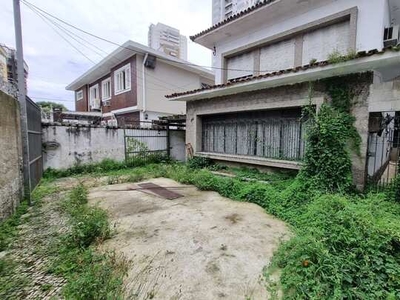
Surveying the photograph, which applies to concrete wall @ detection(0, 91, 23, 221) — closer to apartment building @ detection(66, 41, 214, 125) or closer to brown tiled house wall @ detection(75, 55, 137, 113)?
apartment building @ detection(66, 41, 214, 125)

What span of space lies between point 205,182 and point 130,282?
4332 mm

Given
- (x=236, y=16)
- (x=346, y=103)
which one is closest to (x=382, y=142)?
(x=346, y=103)

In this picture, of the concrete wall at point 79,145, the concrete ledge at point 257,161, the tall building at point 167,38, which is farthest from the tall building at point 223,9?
the concrete ledge at point 257,161

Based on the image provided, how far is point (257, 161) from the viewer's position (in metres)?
6.91

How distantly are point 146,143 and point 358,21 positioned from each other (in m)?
9.63

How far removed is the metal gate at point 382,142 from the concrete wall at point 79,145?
9308 mm

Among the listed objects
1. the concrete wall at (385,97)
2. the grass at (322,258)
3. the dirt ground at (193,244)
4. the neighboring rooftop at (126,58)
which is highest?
the neighboring rooftop at (126,58)

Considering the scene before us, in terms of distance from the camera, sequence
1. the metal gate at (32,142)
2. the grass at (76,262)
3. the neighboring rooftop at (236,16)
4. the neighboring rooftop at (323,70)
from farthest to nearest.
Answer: the neighboring rooftop at (236,16), the metal gate at (32,142), the neighboring rooftop at (323,70), the grass at (76,262)

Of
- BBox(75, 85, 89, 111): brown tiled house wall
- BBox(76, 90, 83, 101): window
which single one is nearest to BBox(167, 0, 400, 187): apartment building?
BBox(75, 85, 89, 111): brown tiled house wall

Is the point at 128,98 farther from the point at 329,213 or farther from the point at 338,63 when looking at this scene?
the point at 329,213

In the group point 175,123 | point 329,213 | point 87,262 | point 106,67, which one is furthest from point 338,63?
point 106,67

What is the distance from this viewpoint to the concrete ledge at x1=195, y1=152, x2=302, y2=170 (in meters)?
6.00

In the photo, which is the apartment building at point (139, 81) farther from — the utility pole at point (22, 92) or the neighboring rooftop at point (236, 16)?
the utility pole at point (22, 92)

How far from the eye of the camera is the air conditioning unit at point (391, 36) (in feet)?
18.6
